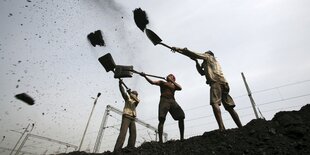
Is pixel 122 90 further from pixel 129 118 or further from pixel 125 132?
pixel 125 132

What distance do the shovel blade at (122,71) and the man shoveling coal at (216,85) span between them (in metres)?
1.95

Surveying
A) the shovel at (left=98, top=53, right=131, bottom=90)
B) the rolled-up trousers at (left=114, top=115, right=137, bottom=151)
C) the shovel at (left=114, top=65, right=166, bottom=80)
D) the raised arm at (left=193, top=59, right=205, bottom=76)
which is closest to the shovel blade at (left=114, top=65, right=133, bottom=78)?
the shovel at (left=114, top=65, right=166, bottom=80)

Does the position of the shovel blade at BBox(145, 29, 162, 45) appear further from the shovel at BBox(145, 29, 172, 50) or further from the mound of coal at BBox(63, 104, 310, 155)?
the mound of coal at BBox(63, 104, 310, 155)

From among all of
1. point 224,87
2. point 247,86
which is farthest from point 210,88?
point 247,86

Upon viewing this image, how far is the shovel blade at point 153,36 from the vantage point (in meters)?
6.24

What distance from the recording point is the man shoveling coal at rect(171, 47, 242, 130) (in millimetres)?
4192

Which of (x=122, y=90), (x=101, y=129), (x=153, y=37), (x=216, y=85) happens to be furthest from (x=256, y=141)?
(x=101, y=129)

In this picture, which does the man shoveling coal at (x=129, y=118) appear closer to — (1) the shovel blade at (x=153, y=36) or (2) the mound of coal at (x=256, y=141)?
(2) the mound of coal at (x=256, y=141)

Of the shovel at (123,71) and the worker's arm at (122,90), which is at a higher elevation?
the shovel at (123,71)

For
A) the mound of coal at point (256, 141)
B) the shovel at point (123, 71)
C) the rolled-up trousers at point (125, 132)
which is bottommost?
the mound of coal at point (256, 141)

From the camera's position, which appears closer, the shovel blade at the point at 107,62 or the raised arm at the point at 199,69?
the raised arm at the point at 199,69

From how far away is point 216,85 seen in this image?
447 cm

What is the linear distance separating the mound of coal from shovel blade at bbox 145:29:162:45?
3347 millimetres

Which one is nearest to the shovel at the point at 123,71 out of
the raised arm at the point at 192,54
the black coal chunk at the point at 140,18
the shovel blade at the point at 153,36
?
the shovel blade at the point at 153,36
